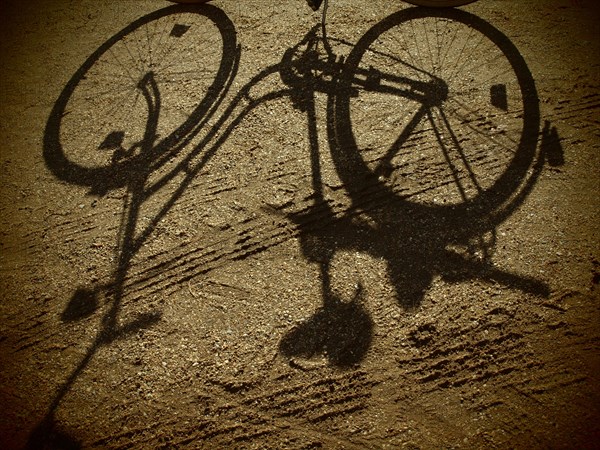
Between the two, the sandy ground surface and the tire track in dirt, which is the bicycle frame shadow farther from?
the tire track in dirt

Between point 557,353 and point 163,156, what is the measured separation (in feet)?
15.0

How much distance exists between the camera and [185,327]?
320 centimetres

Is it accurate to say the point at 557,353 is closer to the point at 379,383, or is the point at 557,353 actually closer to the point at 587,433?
the point at 587,433

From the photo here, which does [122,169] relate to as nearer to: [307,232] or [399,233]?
[307,232]

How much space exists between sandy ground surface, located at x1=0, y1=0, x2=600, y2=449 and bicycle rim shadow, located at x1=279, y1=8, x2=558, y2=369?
0.02 m

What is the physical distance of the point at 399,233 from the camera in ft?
11.4

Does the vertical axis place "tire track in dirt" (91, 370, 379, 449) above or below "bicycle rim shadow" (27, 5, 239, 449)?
below

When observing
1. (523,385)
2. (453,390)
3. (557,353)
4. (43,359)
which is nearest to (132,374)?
(43,359)

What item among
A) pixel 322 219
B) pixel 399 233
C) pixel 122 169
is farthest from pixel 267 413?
pixel 122 169

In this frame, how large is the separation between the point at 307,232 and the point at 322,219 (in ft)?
0.73

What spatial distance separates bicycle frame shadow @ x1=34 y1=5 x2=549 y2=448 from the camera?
3.09m

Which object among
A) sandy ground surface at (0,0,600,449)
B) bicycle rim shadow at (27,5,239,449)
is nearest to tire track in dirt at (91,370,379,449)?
sandy ground surface at (0,0,600,449)

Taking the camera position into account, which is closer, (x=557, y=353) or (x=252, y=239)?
(x=557, y=353)

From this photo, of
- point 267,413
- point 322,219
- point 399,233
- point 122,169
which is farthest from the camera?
point 122,169
